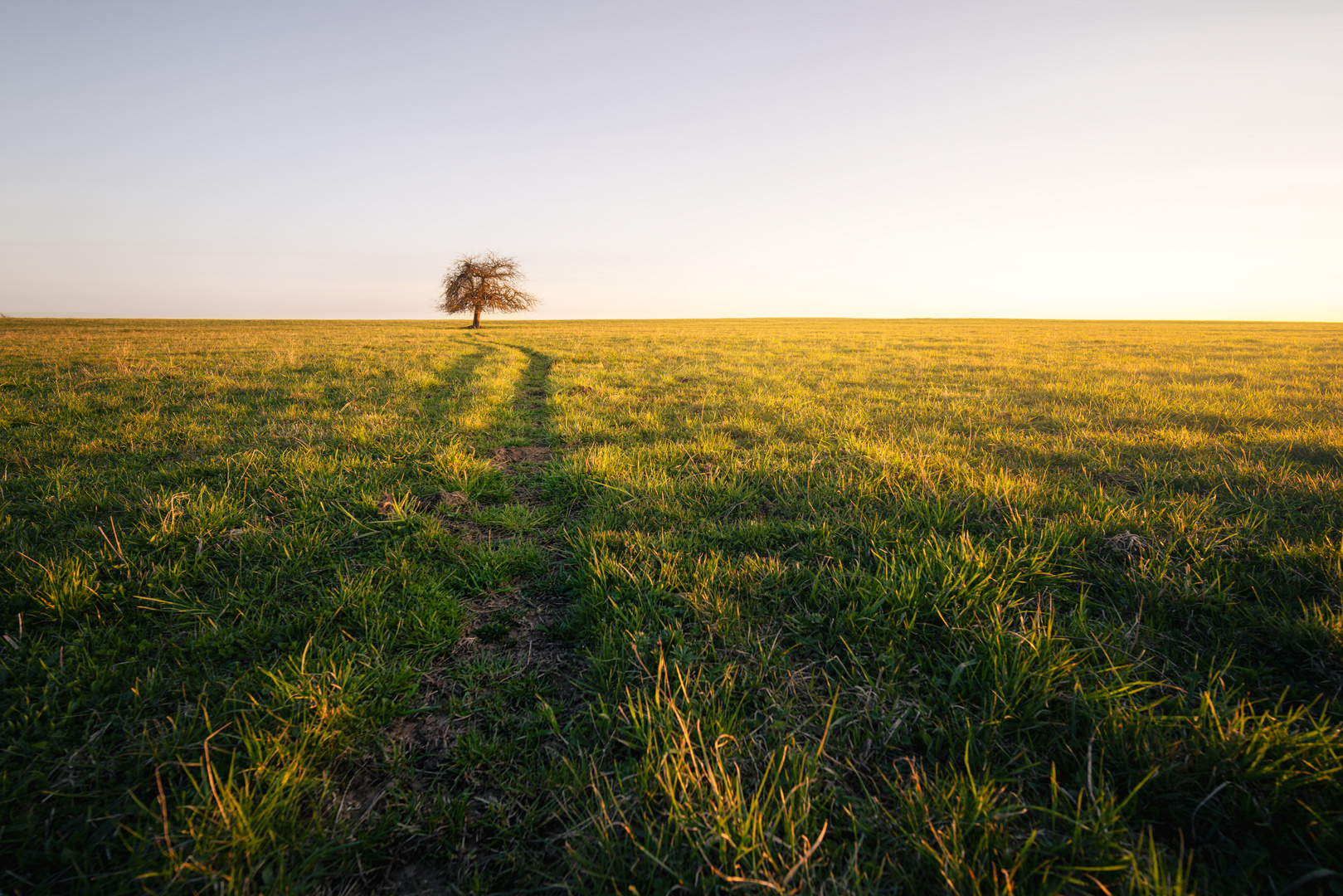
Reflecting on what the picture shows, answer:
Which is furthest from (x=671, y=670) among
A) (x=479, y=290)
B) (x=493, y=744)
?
(x=479, y=290)

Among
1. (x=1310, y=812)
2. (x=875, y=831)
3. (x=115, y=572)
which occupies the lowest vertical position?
(x=875, y=831)

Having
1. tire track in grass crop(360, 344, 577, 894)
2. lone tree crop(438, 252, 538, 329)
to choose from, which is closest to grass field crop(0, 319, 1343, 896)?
tire track in grass crop(360, 344, 577, 894)

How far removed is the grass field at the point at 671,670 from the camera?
1705mm

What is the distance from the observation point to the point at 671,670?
2.53 metres

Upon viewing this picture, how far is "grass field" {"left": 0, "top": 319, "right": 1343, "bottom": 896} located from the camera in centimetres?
171

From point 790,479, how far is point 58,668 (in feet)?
16.4

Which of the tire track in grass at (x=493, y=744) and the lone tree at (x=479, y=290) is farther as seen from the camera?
the lone tree at (x=479, y=290)

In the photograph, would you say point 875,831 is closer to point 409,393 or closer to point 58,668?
point 58,668

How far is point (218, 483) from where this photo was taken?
15.4 feet

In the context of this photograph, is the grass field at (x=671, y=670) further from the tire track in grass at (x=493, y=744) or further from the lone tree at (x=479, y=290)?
the lone tree at (x=479, y=290)

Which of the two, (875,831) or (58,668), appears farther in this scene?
(58,668)

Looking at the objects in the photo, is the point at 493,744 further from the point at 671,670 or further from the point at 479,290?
the point at 479,290

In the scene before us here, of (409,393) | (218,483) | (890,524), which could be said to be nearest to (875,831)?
(890,524)

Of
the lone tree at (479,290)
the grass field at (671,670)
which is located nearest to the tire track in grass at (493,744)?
the grass field at (671,670)
